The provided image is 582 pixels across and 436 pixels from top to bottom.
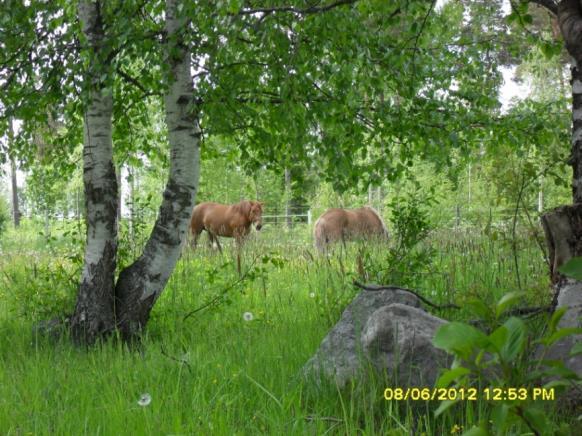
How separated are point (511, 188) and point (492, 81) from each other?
6.91 ft

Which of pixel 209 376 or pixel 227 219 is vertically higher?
pixel 227 219

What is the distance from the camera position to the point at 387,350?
120 inches

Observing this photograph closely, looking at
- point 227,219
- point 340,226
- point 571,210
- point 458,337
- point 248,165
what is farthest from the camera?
point 227,219

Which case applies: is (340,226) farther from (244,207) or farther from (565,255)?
(565,255)

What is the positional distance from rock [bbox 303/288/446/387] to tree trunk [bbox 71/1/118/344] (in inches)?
95.1

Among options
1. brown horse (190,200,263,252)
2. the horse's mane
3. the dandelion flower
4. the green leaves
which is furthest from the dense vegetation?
the horse's mane

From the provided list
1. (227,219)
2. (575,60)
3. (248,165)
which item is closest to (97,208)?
(248,165)

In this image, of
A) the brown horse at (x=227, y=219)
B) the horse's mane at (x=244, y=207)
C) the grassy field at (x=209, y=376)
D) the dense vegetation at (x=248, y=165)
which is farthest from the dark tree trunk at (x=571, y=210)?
the horse's mane at (x=244, y=207)

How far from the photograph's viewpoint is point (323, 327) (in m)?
4.49

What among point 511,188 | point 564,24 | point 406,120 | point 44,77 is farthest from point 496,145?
point 44,77

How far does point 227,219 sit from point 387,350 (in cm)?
1077

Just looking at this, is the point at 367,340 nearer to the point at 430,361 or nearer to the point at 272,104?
the point at 430,361

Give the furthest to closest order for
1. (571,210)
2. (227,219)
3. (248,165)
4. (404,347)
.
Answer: (227,219)
(248,165)
(571,210)
(404,347)

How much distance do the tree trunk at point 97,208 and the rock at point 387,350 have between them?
7.93 feet
